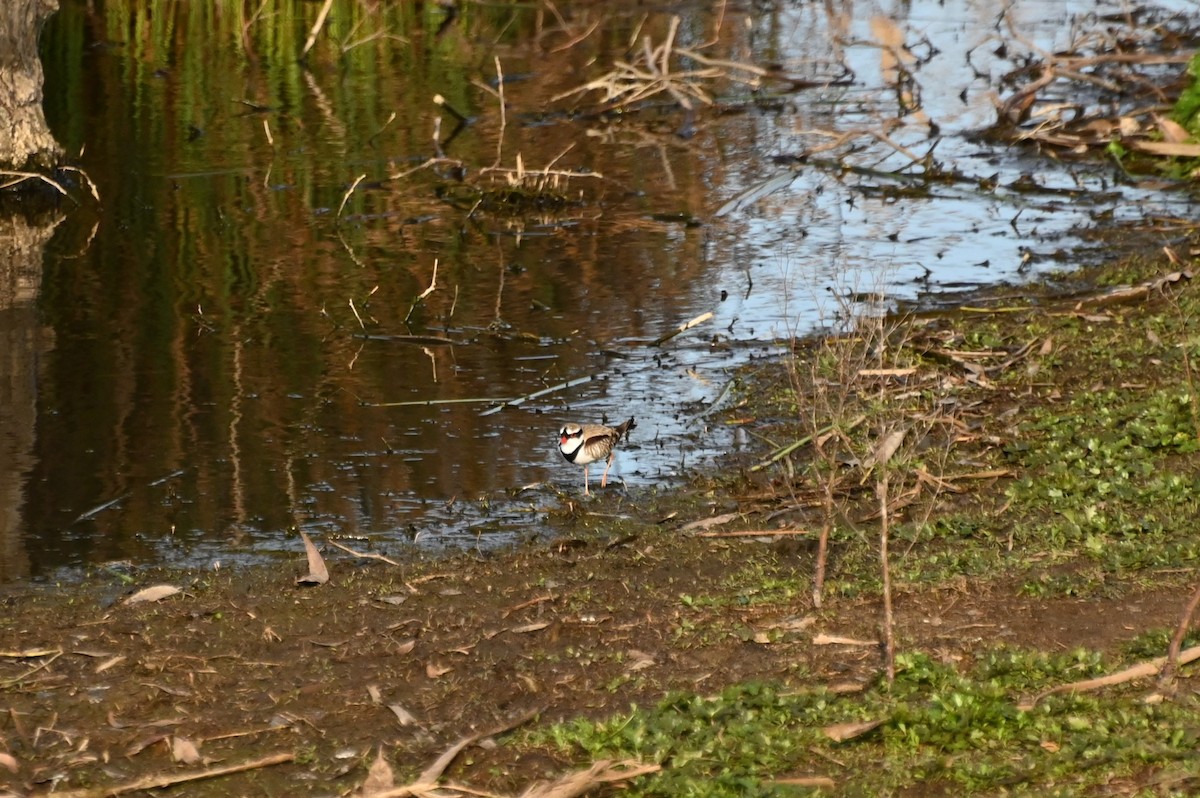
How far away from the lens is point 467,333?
10.7 m

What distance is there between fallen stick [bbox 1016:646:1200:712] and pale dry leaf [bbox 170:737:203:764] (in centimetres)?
268

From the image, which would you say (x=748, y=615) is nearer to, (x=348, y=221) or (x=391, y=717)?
(x=391, y=717)

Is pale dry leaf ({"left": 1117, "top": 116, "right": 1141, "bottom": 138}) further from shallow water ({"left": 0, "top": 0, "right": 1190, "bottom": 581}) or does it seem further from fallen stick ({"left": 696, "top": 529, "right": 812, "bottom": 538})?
fallen stick ({"left": 696, "top": 529, "right": 812, "bottom": 538})

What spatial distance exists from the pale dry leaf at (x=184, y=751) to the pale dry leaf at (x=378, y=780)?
0.60 meters

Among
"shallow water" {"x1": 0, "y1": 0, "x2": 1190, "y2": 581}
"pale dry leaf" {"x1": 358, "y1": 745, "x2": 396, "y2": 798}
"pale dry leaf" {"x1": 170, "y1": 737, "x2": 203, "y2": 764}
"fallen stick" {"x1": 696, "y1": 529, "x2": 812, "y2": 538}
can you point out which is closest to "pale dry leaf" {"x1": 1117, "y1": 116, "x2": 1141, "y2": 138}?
"shallow water" {"x1": 0, "y1": 0, "x2": 1190, "y2": 581}

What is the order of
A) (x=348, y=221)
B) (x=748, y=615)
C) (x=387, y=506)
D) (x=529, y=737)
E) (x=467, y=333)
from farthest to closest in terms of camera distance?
(x=348, y=221), (x=467, y=333), (x=387, y=506), (x=748, y=615), (x=529, y=737)

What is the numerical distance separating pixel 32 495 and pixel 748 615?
3901 millimetres

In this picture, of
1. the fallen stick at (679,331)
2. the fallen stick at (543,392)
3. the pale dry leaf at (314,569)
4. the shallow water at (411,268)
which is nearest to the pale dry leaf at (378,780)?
the pale dry leaf at (314,569)

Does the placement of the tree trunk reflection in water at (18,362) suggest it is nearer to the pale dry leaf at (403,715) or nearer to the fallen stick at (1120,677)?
the pale dry leaf at (403,715)

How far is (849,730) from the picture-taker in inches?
202

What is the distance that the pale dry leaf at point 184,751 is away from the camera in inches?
203

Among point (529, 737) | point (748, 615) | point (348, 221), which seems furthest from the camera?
point (348, 221)

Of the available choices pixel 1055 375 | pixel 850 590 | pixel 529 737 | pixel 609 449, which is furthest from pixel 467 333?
pixel 529 737

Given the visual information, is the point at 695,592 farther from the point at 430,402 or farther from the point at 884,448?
the point at 430,402
